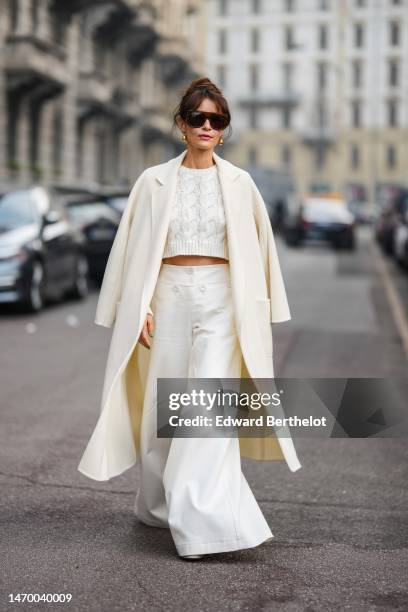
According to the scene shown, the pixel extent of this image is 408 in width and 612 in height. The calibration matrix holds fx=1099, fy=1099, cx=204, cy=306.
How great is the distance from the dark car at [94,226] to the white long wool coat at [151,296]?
12.7 m

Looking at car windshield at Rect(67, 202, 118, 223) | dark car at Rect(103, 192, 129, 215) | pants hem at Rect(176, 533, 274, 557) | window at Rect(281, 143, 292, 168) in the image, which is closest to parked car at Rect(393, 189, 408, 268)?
dark car at Rect(103, 192, 129, 215)

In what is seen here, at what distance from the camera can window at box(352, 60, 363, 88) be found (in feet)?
302

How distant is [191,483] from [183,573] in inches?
13.6

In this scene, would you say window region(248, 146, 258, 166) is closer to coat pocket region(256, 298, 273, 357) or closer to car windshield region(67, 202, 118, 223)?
car windshield region(67, 202, 118, 223)

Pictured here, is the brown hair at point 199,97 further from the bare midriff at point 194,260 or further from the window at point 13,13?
the window at point 13,13

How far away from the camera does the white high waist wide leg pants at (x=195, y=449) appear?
421cm

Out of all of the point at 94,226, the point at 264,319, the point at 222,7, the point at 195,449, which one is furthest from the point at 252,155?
the point at 195,449

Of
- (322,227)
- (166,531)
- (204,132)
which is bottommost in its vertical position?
(322,227)

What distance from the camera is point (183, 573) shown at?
4.11m

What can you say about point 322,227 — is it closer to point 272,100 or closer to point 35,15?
point 35,15

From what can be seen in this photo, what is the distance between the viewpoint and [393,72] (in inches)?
3620

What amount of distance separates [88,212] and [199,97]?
13.4 m

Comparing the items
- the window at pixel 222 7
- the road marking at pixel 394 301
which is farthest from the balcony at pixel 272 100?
the road marking at pixel 394 301

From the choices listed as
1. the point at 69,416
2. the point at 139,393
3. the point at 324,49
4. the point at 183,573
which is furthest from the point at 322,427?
the point at 324,49
